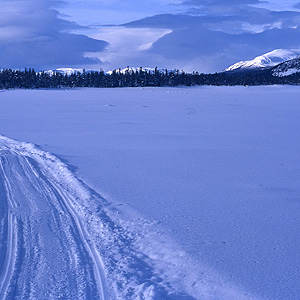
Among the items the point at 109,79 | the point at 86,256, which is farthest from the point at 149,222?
the point at 109,79

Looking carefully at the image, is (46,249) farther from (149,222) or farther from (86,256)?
(149,222)

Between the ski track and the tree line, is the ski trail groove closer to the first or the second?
the ski track

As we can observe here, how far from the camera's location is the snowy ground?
4309 millimetres

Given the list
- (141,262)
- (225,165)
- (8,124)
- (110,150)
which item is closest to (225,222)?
(141,262)

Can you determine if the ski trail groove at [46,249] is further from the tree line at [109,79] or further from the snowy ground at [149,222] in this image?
the tree line at [109,79]

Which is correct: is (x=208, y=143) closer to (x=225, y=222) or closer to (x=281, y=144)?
(x=281, y=144)

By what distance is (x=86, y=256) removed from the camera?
489cm

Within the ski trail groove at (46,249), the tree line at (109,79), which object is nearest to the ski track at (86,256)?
the ski trail groove at (46,249)

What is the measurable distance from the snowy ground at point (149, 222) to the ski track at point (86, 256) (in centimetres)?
2

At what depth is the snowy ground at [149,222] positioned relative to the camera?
4.31 meters

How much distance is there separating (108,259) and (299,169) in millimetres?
6647

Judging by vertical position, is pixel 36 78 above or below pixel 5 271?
above

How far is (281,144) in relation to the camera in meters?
13.7

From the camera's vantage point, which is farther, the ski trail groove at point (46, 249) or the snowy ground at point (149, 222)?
the snowy ground at point (149, 222)
